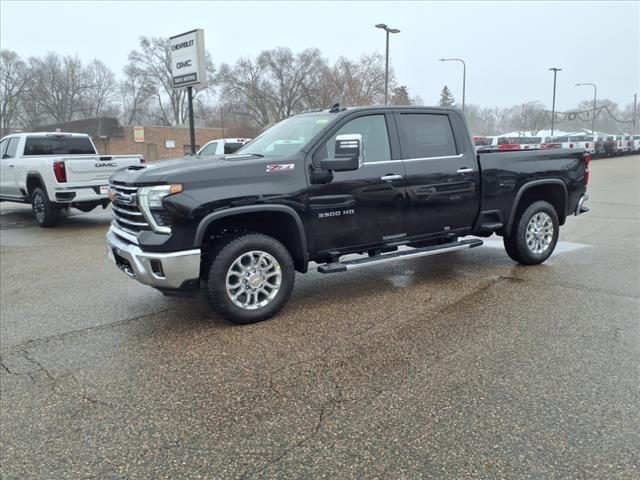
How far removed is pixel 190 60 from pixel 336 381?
1238cm

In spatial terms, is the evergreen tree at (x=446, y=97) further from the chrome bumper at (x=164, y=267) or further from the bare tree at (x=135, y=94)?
the chrome bumper at (x=164, y=267)

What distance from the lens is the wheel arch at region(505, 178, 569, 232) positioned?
249 inches

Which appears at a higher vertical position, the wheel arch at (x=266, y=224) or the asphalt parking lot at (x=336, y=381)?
the wheel arch at (x=266, y=224)

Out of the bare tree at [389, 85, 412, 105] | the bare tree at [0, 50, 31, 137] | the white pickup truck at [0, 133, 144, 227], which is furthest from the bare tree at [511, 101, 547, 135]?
the white pickup truck at [0, 133, 144, 227]

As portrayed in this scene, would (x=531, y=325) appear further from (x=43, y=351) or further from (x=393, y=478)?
(x=43, y=351)

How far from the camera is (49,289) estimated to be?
19.6 ft

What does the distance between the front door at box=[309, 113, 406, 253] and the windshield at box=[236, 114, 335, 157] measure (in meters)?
0.22

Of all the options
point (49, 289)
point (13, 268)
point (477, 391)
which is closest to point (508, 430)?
point (477, 391)

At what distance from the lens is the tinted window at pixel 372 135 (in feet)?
17.0

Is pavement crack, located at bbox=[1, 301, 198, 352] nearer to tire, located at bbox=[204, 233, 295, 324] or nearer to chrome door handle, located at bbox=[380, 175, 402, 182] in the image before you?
tire, located at bbox=[204, 233, 295, 324]

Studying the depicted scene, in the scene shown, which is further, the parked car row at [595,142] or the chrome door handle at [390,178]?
the parked car row at [595,142]

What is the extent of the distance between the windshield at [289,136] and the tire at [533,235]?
290 cm

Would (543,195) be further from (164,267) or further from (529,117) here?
(529,117)

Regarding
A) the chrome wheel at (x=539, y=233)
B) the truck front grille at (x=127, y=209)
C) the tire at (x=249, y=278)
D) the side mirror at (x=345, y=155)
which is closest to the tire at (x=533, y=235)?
the chrome wheel at (x=539, y=233)
